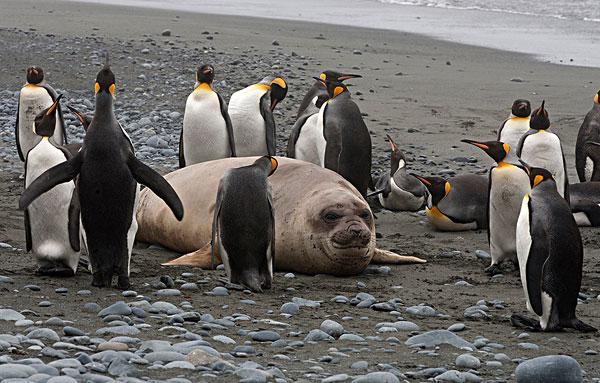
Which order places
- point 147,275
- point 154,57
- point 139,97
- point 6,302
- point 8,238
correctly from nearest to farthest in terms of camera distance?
point 6,302
point 147,275
point 8,238
point 139,97
point 154,57

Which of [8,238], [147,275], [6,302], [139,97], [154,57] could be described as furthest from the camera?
[154,57]

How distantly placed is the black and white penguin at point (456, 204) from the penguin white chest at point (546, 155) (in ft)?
1.46

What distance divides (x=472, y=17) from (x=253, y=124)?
675 inches

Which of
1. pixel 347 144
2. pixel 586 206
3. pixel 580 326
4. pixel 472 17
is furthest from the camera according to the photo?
pixel 472 17

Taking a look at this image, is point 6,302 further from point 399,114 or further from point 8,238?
point 399,114

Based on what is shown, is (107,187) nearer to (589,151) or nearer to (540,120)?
(540,120)

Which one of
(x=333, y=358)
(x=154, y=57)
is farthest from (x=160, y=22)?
(x=333, y=358)

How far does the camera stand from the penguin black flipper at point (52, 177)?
18.0ft

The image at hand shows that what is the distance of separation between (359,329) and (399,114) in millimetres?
7900

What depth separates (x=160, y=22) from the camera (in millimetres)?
20641

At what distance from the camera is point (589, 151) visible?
9.83m

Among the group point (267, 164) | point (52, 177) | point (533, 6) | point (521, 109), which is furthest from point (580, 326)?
point (533, 6)

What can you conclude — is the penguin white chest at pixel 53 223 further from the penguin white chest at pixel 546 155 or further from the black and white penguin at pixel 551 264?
the penguin white chest at pixel 546 155

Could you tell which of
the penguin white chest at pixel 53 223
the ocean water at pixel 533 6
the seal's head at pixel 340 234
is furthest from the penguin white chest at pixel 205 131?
the ocean water at pixel 533 6
